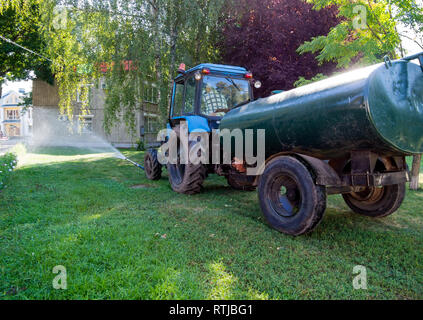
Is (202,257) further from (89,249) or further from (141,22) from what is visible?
(141,22)

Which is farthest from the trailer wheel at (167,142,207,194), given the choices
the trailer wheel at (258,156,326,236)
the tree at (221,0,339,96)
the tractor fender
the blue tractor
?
the tree at (221,0,339,96)

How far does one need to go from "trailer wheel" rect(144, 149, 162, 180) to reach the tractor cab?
2.20 metres

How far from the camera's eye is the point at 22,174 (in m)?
7.82

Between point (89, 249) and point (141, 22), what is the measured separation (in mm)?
10060

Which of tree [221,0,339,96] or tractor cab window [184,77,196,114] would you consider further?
tree [221,0,339,96]

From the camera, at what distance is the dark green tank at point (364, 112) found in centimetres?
286

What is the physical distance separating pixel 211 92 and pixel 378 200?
368 cm

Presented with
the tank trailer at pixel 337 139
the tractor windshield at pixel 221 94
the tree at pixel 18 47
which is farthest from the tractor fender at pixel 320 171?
the tree at pixel 18 47

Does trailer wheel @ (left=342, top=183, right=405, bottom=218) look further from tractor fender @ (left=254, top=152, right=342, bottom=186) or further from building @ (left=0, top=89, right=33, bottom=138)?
building @ (left=0, top=89, right=33, bottom=138)

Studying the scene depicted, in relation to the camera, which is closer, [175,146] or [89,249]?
[89,249]

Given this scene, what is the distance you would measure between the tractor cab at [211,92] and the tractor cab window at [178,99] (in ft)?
0.75

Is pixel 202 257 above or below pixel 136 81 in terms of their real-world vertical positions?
below

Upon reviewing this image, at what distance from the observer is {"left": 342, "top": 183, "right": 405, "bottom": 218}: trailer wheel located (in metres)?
3.96
